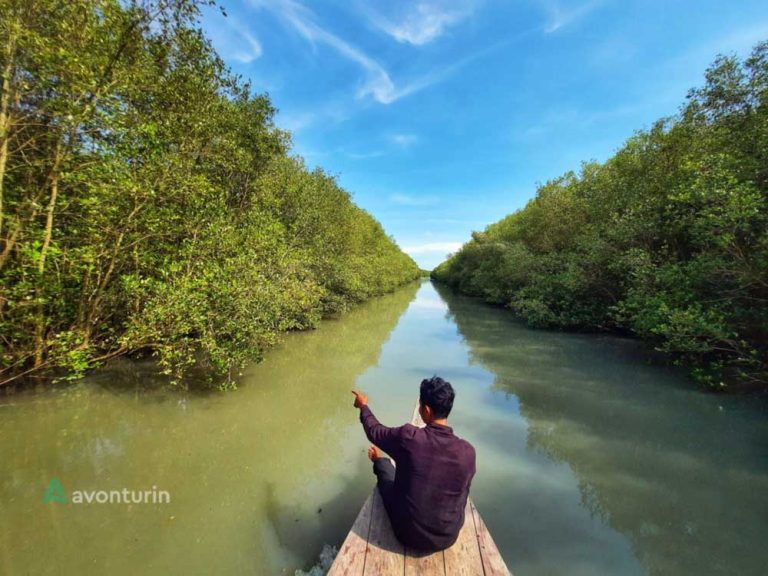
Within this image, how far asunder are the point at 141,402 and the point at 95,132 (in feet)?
17.8

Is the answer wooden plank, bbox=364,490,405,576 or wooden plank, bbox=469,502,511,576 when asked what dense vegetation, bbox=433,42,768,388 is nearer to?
wooden plank, bbox=469,502,511,576

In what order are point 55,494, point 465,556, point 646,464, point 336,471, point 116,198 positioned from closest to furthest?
1. point 465,556
2. point 55,494
3. point 336,471
4. point 646,464
5. point 116,198

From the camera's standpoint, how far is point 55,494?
4504mm

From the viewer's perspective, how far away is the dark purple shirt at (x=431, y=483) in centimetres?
244

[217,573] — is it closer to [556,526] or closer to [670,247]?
[556,526]

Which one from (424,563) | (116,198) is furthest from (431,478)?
(116,198)

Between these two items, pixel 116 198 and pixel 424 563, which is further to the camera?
pixel 116 198

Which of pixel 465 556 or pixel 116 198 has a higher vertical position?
pixel 116 198

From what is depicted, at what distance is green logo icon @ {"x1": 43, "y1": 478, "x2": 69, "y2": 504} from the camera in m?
4.39

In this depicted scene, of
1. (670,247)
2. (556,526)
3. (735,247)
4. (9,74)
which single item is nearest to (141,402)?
(9,74)

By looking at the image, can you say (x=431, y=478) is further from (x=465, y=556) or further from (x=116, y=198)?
(x=116, y=198)

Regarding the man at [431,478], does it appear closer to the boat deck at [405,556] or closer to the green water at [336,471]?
the boat deck at [405,556]

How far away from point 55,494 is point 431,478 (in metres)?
5.32

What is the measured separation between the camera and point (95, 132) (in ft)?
18.5
